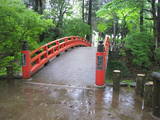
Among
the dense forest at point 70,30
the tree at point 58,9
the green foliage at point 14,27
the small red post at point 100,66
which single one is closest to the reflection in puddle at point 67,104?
the small red post at point 100,66

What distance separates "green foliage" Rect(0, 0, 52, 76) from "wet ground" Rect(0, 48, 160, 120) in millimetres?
1097

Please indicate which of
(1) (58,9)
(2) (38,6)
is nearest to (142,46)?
(1) (58,9)

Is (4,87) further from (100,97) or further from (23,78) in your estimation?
(100,97)

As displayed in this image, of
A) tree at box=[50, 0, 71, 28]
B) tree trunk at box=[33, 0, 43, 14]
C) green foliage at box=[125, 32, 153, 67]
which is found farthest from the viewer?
tree at box=[50, 0, 71, 28]

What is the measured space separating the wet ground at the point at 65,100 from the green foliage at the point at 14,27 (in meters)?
1.10

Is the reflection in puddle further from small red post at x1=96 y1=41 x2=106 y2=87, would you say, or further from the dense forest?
the dense forest

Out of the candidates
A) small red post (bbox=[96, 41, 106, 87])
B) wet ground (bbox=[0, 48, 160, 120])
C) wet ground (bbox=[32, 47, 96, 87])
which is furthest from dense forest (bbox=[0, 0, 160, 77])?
small red post (bbox=[96, 41, 106, 87])

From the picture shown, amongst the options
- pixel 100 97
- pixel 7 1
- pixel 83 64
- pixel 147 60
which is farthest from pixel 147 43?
pixel 7 1

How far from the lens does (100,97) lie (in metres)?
4.34

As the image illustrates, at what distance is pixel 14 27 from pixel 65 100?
2.88 m

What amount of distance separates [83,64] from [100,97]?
316 cm

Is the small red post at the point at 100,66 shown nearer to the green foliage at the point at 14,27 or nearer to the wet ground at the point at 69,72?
the wet ground at the point at 69,72

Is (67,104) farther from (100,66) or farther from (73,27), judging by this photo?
(73,27)

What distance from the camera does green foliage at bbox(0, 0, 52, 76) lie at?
4.69 meters
